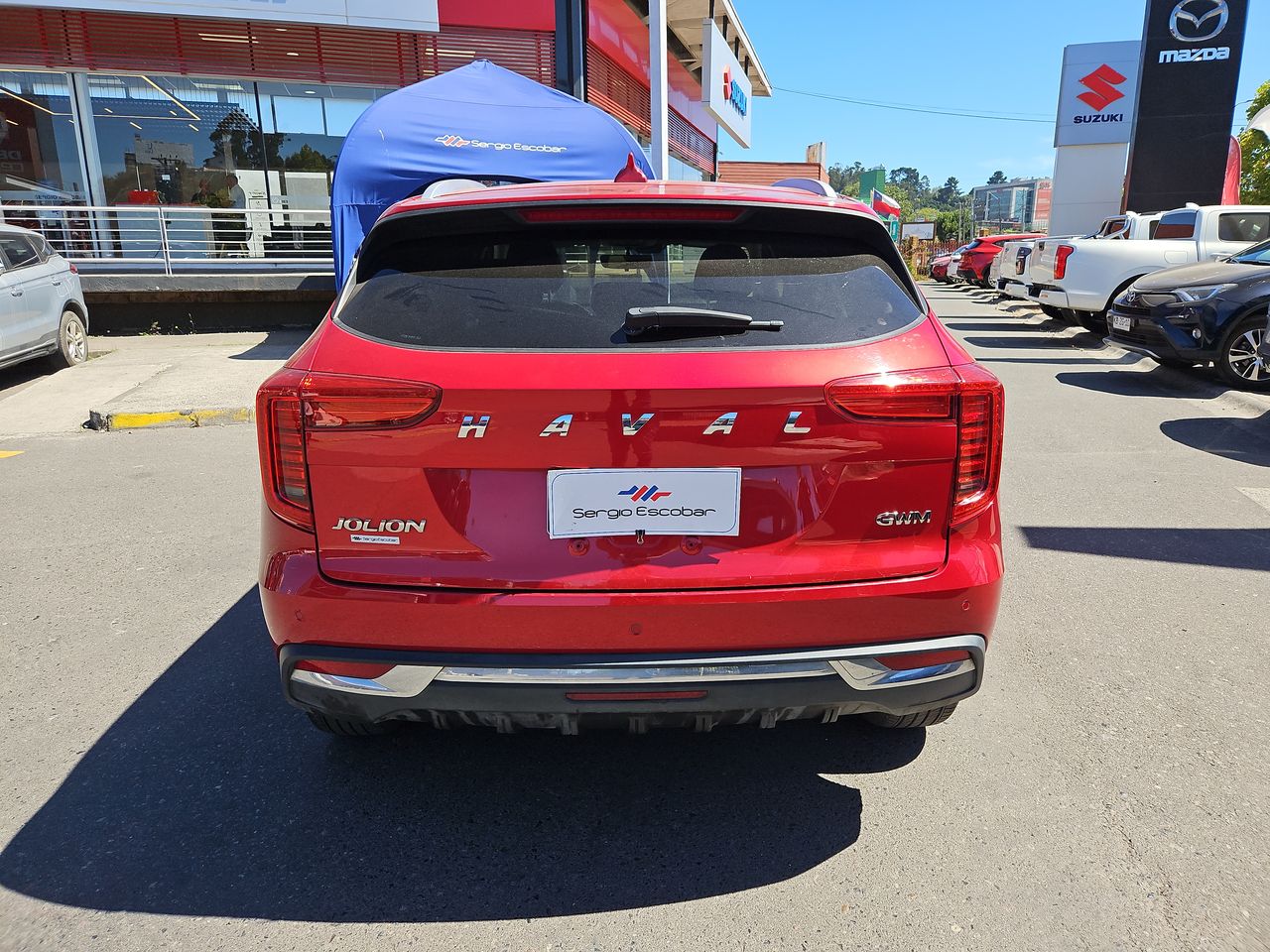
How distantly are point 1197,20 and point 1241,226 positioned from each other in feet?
25.2

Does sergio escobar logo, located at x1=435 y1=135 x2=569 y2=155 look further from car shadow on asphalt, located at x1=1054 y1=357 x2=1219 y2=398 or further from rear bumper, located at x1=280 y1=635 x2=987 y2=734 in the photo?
rear bumper, located at x1=280 y1=635 x2=987 y2=734

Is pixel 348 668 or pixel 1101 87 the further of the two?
pixel 1101 87

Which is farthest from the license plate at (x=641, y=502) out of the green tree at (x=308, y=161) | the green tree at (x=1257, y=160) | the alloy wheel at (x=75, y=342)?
the green tree at (x=1257, y=160)

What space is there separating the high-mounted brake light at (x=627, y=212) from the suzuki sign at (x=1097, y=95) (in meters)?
24.3

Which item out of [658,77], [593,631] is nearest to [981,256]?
[658,77]

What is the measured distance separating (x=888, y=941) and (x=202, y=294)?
13.9 metres

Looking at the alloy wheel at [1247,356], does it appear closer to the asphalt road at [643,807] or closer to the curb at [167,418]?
the asphalt road at [643,807]

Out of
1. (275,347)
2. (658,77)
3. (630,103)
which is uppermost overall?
(630,103)

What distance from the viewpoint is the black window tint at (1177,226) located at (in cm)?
1258

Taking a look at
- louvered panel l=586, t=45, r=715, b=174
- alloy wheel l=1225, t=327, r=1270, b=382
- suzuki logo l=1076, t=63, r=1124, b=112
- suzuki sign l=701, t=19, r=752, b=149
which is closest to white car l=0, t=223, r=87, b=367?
louvered panel l=586, t=45, r=715, b=174

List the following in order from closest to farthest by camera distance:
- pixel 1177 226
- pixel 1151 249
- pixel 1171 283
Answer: pixel 1171 283, pixel 1151 249, pixel 1177 226

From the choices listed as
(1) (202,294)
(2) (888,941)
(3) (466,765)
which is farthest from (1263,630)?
(1) (202,294)

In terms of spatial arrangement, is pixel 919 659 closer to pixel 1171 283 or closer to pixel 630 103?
pixel 1171 283

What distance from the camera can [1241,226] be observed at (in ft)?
40.9
